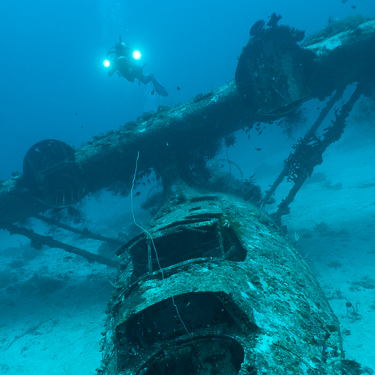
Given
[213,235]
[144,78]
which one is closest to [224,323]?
[213,235]

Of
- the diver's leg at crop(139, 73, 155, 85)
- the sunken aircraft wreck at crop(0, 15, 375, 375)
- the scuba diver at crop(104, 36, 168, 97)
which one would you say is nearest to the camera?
the sunken aircraft wreck at crop(0, 15, 375, 375)

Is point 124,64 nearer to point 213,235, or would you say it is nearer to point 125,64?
point 125,64

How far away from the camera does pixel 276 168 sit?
38875 millimetres

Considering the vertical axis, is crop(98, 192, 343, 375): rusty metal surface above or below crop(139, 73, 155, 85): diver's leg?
below

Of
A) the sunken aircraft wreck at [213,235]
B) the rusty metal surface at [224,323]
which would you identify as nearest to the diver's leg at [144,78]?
the sunken aircraft wreck at [213,235]

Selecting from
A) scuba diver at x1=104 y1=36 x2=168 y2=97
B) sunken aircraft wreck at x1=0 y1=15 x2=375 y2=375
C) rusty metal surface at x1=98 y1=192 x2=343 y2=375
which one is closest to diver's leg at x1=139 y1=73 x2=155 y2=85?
scuba diver at x1=104 y1=36 x2=168 y2=97

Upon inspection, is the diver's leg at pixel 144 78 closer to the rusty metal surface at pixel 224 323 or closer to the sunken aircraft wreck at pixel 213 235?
the sunken aircraft wreck at pixel 213 235

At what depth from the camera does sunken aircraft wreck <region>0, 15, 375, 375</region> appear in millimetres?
2762

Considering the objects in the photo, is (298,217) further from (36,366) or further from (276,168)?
(276,168)

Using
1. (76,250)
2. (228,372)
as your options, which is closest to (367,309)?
(228,372)

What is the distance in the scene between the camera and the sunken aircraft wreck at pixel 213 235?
9.06 ft

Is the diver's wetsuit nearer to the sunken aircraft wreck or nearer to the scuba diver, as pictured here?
the scuba diver

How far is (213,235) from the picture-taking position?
511 centimetres

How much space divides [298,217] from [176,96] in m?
161
